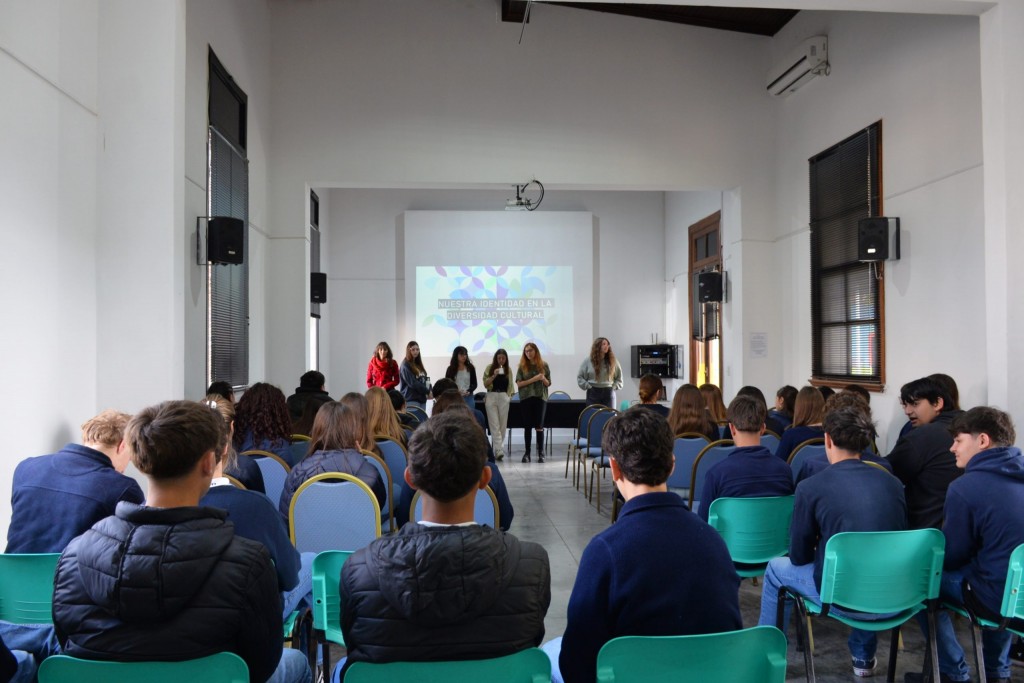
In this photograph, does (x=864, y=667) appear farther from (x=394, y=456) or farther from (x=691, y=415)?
(x=394, y=456)

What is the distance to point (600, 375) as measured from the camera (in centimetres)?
942

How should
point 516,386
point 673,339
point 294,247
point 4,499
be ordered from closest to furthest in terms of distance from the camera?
point 4,499 < point 294,247 < point 516,386 < point 673,339

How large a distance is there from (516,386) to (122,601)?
8.35 meters

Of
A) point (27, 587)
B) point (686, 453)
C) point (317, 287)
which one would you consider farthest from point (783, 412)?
point (317, 287)

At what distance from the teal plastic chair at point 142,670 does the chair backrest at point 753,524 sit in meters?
2.33

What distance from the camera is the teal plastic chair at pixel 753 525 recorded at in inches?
134

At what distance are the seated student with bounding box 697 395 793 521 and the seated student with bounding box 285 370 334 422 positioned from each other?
122 inches

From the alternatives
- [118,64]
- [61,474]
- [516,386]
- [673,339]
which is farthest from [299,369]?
[673,339]

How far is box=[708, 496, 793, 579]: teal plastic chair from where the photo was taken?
3.40 m

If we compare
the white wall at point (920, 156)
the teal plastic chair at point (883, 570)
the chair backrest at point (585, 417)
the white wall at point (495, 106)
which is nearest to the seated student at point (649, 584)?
the teal plastic chair at point (883, 570)

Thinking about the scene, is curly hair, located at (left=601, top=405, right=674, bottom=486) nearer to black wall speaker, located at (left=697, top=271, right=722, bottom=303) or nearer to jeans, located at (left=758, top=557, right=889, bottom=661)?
jeans, located at (left=758, top=557, right=889, bottom=661)

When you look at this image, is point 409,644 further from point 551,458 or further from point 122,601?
point 551,458

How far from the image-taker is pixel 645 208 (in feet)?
44.1

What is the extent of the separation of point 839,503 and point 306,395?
4067 millimetres
